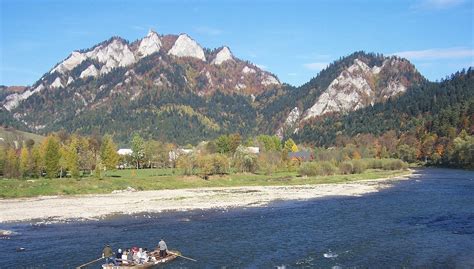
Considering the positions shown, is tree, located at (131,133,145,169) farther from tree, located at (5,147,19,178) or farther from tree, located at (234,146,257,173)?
tree, located at (5,147,19,178)

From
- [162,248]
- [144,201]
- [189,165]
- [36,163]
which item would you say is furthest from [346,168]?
[162,248]

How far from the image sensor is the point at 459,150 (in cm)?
17988

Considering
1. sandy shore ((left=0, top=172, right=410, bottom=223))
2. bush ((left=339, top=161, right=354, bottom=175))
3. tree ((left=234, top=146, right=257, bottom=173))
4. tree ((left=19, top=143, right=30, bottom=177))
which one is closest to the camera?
sandy shore ((left=0, top=172, right=410, bottom=223))

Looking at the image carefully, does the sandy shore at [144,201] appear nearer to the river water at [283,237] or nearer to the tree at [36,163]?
the river water at [283,237]

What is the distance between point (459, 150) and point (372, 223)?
13288 cm

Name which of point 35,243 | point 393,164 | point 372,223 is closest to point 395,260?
point 372,223

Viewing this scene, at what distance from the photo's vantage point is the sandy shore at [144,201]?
7636 cm

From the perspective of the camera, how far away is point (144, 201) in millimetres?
92500

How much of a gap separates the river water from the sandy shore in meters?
6.32

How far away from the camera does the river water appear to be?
4566cm

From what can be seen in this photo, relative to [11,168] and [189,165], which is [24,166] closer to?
[11,168]

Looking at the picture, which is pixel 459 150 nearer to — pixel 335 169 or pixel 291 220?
pixel 335 169

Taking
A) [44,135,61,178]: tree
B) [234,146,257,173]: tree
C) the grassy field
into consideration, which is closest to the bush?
the grassy field

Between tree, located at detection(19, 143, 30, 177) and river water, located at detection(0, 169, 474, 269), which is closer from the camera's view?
river water, located at detection(0, 169, 474, 269)
